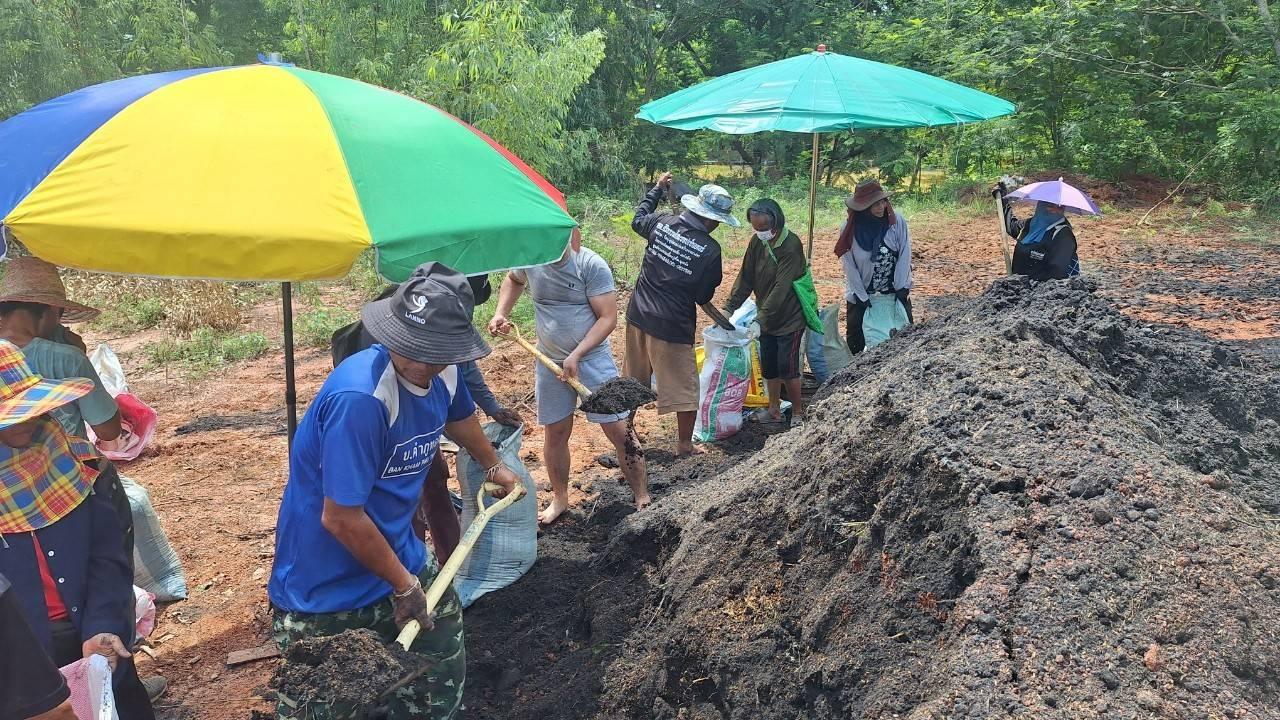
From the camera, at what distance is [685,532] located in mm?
4121

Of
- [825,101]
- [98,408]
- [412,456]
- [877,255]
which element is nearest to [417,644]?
[412,456]

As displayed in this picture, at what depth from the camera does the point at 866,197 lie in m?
6.27

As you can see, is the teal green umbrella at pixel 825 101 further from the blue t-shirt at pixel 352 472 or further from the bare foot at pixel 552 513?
the blue t-shirt at pixel 352 472

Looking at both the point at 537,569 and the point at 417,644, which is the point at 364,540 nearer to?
the point at 417,644

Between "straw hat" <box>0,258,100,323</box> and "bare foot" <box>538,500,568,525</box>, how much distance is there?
2737 millimetres

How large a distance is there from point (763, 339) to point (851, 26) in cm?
1914

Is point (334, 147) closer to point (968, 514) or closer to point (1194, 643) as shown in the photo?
point (968, 514)

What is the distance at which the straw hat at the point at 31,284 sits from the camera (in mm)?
3084

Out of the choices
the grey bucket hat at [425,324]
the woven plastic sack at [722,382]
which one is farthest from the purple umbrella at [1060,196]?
the grey bucket hat at [425,324]

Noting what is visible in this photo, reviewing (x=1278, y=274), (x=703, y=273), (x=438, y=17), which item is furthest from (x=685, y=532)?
(x=438, y=17)

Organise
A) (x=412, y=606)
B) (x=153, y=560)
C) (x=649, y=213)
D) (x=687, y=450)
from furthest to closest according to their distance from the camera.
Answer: (x=687, y=450)
(x=649, y=213)
(x=153, y=560)
(x=412, y=606)

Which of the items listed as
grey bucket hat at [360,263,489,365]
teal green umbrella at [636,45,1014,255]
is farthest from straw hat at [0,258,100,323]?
teal green umbrella at [636,45,1014,255]

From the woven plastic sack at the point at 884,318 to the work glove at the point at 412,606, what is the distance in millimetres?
4548

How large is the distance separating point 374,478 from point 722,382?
13.0ft
